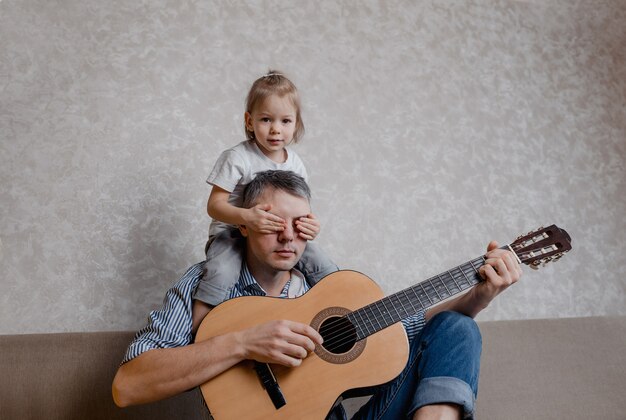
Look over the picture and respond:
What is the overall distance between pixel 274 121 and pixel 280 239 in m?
0.37

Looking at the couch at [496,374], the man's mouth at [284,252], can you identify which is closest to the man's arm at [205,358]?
the man's mouth at [284,252]

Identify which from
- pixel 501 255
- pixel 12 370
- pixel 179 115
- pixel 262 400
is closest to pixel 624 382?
pixel 501 255

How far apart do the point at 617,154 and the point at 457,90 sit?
0.78 metres

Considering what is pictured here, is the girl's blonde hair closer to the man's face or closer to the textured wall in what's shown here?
the man's face

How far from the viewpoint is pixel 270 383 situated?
54.1 inches

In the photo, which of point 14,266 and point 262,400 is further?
point 14,266

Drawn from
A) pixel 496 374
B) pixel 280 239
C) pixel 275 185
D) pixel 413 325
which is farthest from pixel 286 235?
pixel 496 374

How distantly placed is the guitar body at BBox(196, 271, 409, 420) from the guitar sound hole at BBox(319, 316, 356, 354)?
0.03 feet

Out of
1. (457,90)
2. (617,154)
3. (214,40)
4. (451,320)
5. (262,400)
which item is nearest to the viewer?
(262,400)

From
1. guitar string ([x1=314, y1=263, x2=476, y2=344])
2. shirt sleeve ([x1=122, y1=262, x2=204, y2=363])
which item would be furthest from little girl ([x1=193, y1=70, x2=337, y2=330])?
guitar string ([x1=314, y1=263, x2=476, y2=344])

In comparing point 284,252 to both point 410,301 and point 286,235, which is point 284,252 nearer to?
point 286,235

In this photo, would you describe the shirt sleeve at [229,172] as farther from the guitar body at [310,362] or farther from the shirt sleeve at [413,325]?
the shirt sleeve at [413,325]

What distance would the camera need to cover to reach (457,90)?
2.63 metres

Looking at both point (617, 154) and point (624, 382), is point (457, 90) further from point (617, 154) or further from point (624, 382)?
point (624, 382)
